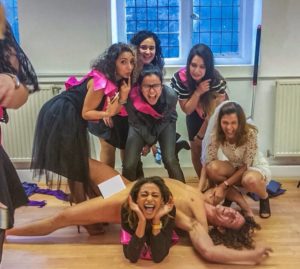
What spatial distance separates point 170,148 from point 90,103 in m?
0.65

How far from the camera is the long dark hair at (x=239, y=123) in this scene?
8.57 ft

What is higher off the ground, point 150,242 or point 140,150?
point 140,150

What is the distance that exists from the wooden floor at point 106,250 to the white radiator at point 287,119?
72 centimetres

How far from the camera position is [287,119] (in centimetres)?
334

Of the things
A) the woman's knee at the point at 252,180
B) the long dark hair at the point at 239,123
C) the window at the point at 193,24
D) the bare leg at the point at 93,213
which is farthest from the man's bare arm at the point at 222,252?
the window at the point at 193,24

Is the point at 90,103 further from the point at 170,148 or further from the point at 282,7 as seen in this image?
the point at 282,7

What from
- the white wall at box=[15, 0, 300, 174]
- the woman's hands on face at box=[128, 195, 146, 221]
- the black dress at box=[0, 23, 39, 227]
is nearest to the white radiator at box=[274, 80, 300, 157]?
the white wall at box=[15, 0, 300, 174]

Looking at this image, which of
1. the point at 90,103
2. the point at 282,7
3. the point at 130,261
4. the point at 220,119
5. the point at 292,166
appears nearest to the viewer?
the point at 130,261

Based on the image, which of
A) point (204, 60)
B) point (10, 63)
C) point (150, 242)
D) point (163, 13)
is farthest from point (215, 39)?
point (10, 63)

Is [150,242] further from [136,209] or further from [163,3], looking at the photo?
[163,3]

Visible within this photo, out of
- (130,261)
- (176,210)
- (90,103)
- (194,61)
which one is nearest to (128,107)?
(90,103)

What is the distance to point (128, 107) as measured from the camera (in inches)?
109

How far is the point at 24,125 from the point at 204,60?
146 centimetres

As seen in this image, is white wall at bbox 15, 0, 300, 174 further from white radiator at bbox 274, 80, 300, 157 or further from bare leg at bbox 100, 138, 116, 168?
bare leg at bbox 100, 138, 116, 168
